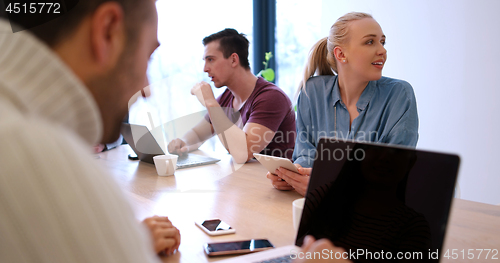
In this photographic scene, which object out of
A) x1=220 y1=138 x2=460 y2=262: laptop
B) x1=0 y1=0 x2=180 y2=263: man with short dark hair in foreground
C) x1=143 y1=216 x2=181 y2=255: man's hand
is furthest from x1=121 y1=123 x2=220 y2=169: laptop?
x1=0 y1=0 x2=180 y2=263: man with short dark hair in foreground

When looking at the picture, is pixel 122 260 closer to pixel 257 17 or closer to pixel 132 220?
pixel 132 220

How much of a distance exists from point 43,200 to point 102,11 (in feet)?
0.69

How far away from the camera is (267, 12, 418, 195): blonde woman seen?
59.8 inches

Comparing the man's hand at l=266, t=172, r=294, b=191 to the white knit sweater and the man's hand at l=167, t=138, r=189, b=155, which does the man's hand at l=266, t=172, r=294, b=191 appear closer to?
the man's hand at l=167, t=138, r=189, b=155

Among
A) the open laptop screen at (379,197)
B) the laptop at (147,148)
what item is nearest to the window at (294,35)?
the laptop at (147,148)

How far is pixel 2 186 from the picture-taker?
0.30 metres

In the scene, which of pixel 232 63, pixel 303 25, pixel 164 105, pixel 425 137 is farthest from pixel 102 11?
pixel 303 25

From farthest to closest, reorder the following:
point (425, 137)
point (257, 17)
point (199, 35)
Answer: point (257, 17), point (199, 35), point (425, 137)

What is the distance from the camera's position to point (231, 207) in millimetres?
1103

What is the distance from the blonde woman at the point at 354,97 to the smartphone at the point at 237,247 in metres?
0.81

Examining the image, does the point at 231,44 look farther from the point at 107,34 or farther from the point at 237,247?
the point at 107,34

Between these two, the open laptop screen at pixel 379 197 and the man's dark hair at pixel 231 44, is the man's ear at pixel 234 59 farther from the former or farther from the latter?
the open laptop screen at pixel 379 197

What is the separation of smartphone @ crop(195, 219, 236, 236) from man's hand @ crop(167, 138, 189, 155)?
1.03 m

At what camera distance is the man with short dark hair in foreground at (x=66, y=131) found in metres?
0.31
